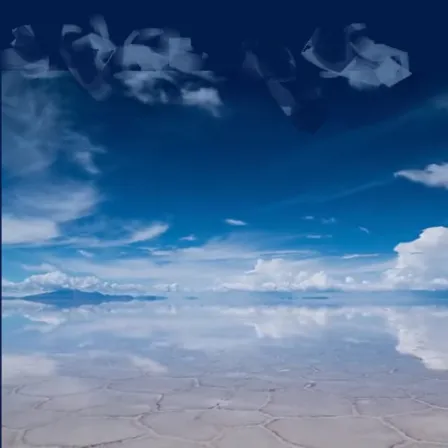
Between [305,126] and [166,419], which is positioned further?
[305,126]

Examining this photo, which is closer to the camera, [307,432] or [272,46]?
[307,432]

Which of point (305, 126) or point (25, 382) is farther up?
point (305, 126)

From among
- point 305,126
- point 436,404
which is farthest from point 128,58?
point 436,404

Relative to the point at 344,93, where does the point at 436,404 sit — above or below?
below

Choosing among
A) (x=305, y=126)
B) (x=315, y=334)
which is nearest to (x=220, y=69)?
(x=305, y=126)

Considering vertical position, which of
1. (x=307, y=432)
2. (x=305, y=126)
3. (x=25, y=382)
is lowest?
(x=307, y=432)

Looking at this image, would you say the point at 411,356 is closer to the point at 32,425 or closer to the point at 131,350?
the point at 131,350

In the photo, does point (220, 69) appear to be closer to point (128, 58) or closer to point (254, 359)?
point (128, 58)

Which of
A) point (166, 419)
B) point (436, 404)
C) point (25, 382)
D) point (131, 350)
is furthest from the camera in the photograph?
point (131, 350)

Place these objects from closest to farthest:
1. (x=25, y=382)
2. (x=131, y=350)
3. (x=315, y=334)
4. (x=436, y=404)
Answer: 1. (x=436, y=404)
2. (x=25, y=382)
3. (x=131, y=350)
4. (x=315, y=334)
